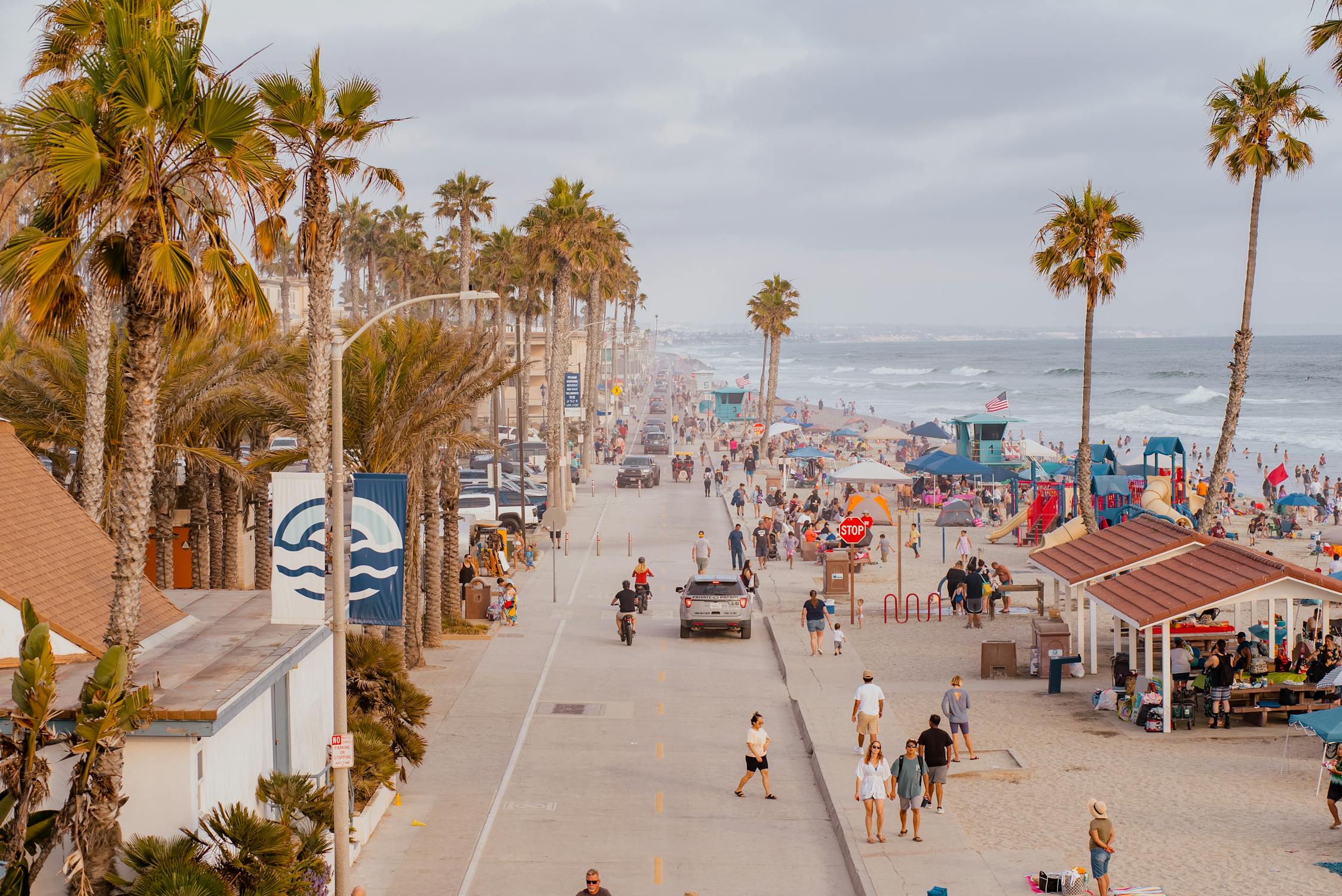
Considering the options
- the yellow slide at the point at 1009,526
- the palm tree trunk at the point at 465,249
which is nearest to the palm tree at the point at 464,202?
the palm tree trunk at the point at 465,249

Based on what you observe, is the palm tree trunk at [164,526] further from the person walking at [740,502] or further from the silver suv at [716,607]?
the person walking at [740,502]

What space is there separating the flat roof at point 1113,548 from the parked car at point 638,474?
39739 mm

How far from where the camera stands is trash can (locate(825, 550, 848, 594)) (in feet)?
123

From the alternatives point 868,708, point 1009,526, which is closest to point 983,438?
point 1009,526

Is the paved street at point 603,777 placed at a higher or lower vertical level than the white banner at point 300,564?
lower

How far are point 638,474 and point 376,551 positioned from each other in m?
52.0

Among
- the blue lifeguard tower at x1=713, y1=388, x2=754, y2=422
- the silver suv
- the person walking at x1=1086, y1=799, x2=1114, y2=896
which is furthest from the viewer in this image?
the blue lifeguard tower at x1=713, y1=388, x2=754, y2=422

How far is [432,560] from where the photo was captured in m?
29.6

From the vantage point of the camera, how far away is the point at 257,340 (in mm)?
28469

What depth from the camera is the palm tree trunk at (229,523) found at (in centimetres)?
2992

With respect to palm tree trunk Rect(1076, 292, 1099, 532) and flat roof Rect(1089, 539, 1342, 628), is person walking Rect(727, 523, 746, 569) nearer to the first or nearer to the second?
palm tree trunk Rect(1076, 292, 1099, 532)

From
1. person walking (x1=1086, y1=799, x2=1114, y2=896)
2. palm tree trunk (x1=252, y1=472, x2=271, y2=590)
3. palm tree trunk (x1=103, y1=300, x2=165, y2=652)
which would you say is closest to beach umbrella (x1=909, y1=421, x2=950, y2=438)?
palm tree trunk (x1=252, y1=472, x2=271, y2=590)

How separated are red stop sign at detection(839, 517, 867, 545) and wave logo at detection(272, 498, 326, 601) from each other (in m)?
21.1

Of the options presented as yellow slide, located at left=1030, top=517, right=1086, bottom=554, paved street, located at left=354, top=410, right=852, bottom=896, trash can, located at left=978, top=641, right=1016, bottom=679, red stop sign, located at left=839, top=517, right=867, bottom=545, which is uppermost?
red stop sign, located at left=839, top=517, right=867, bottom=545
